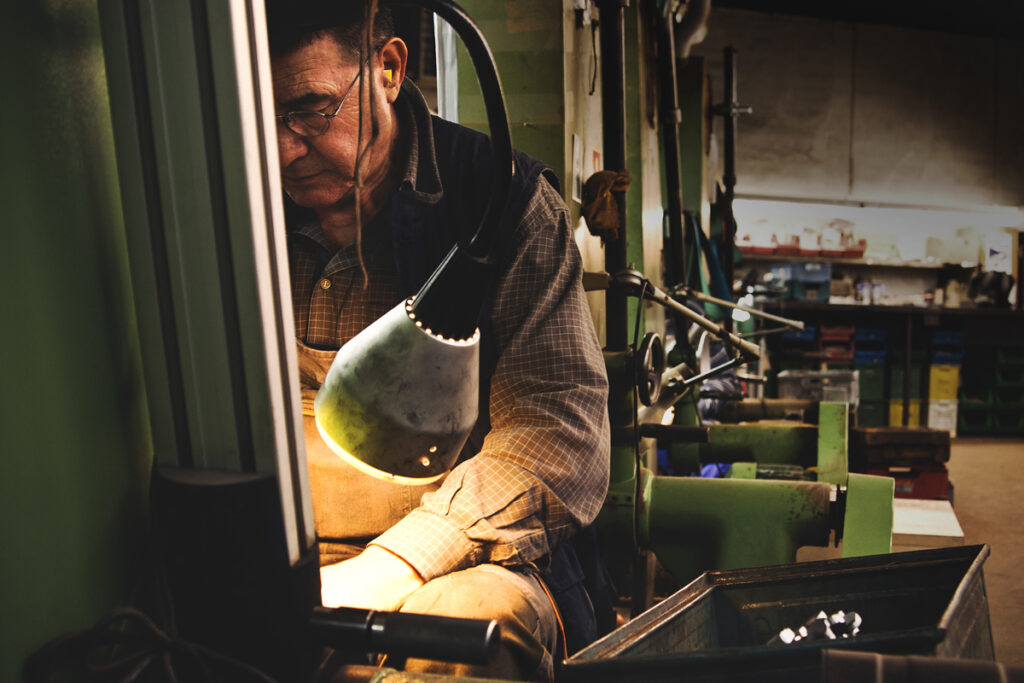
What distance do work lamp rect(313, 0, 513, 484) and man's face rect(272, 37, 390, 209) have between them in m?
0.41

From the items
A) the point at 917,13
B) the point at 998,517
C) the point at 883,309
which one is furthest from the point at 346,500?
the point at 917,13

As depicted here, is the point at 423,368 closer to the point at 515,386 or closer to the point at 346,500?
the point at 515,386

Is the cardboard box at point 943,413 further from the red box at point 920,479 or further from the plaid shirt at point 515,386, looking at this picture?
the plaid shirt at point 515,386

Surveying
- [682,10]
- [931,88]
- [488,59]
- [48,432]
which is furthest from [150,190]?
[931,88]

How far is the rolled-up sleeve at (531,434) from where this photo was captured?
2.79 feet

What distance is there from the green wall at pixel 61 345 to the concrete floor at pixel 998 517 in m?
1.35

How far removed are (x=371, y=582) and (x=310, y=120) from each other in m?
0.68

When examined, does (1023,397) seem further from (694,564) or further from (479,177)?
(479,177)

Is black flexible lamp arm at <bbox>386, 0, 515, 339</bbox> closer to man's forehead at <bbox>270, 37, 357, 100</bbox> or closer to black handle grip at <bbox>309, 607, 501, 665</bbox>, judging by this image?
black handle grip at <bbox>309, 607, 501, 665</bbox>

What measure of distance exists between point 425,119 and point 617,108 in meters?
0.68

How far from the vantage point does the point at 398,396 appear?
1.68ft

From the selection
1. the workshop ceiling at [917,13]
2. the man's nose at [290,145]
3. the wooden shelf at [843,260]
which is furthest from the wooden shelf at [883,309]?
the man's nose at [290,145]

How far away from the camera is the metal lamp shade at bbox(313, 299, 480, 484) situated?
51 cm

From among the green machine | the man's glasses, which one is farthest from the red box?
the man's glasses
